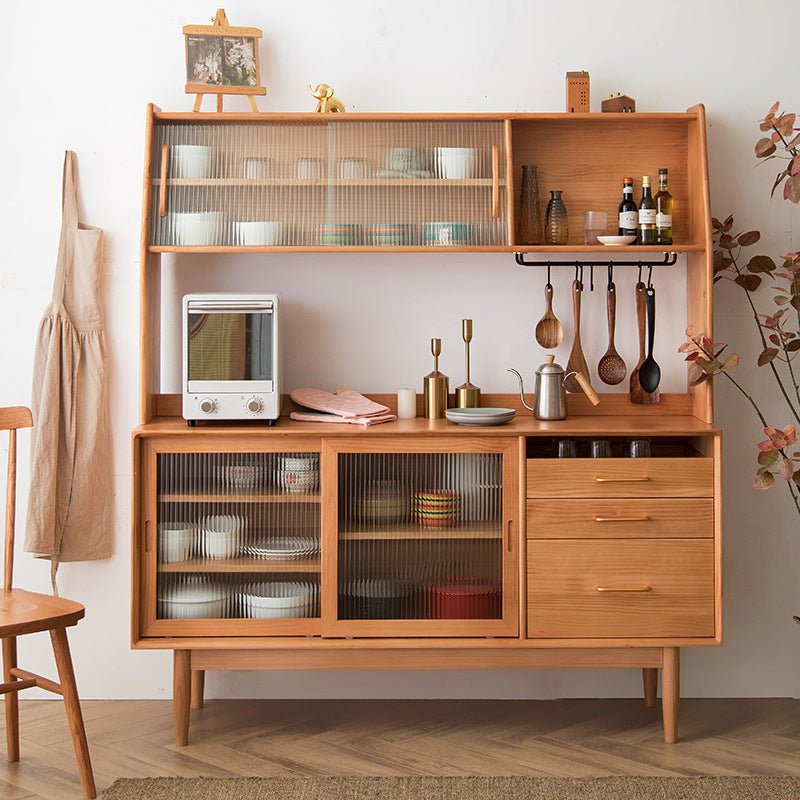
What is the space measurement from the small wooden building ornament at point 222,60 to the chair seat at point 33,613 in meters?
1.58

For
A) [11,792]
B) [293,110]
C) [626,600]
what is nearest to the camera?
[11,792]

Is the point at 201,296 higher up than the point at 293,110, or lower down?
lower down

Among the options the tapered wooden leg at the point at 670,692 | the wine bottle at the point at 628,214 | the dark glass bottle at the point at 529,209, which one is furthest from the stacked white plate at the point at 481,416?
the tapered wooden leg at the point at 670,692

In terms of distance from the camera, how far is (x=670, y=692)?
9.29ft

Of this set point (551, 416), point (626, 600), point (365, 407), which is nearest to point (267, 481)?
point (365, 407)

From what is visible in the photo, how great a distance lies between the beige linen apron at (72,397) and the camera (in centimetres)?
314

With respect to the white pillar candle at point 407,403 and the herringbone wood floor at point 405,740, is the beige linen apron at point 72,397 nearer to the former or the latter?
→ the herringbone wood floor at point 405,740

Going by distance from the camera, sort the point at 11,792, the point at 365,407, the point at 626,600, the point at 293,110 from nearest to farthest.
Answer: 1. the point at 11,792
2. the point at 626,600
3. the point at 365,407
4. the point at 293,110

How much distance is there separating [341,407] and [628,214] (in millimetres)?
1086

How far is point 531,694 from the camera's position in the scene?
327 cm

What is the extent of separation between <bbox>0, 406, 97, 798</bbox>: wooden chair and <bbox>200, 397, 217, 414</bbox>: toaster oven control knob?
488mm

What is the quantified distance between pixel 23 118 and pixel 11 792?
6.84 feet

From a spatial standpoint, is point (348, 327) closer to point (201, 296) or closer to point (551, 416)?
point (201, 296)

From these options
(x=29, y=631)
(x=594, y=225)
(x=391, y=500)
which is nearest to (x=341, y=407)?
(x=391, y=500)
